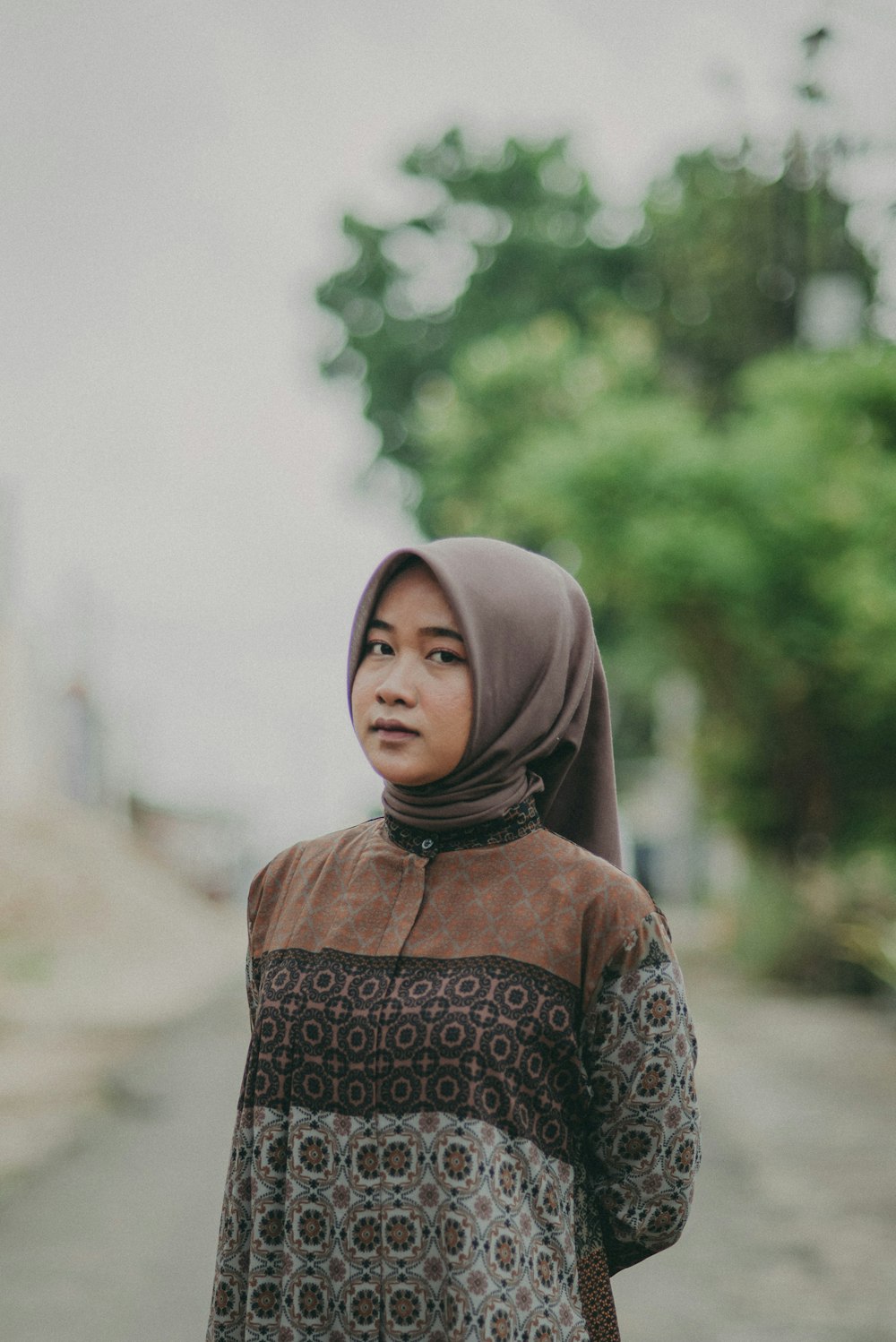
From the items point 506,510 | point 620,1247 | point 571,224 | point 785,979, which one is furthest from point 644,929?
point 571,224

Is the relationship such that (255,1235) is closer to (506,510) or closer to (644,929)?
(644,929)

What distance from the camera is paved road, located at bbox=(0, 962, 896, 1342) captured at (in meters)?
5.14

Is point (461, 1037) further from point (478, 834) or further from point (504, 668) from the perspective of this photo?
point (504, 668)

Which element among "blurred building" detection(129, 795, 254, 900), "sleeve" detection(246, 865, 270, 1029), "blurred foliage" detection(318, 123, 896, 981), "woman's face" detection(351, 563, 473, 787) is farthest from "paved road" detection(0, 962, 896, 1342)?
"blurred building" detection(129, 795, 254, 900)

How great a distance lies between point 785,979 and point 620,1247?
16.1 meters

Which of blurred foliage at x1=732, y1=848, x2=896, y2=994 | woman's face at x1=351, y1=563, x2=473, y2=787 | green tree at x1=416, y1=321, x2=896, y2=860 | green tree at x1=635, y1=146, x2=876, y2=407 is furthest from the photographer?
green tree at x1=635, y1=146, x2=876, y2=407

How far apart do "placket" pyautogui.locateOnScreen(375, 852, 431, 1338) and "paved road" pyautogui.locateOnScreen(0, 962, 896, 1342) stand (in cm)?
349

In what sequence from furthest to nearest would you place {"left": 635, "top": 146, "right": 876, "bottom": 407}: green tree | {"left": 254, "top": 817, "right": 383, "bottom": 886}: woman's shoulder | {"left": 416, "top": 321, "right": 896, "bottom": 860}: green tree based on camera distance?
{"left": 635, "top": 146, "right": 876, "bottom": 407}: green tree
{"left": 416, "top": 321, "right": 896, "bottom": 860}: green tree
{"left": 254, "top": 817, "right": 383, "bottom": 886}: woman's shoulder

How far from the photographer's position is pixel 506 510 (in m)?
20.7

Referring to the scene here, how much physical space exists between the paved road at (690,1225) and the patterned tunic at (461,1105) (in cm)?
334

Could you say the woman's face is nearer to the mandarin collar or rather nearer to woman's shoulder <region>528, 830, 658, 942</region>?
the mandarin collar

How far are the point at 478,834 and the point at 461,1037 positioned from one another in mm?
262

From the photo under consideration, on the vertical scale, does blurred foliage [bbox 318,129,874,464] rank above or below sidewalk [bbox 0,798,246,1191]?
above

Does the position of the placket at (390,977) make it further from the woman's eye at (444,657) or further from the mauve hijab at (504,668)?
the woman's eye at (444,657)
